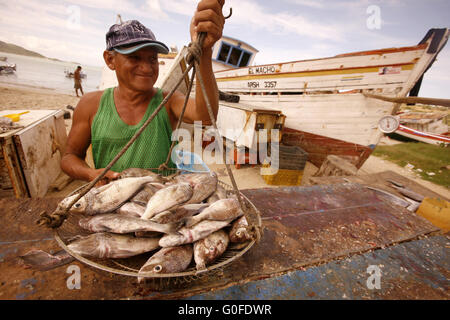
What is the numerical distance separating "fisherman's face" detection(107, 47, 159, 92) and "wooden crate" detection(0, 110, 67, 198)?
2.45 m

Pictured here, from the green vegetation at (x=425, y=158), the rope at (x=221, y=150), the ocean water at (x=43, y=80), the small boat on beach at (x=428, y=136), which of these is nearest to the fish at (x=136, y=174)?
the rope at (x=221, y=150)

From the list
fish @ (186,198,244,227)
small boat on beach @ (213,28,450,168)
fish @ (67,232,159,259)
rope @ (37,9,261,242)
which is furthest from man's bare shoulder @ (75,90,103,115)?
small boat on beach @ (213,28,450,168)

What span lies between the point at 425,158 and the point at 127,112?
16.1 meters

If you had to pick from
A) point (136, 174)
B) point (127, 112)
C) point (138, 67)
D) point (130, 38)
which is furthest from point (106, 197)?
point (130, 38)

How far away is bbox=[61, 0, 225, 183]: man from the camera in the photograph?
198cm

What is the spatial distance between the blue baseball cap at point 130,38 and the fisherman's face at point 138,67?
0.08 m

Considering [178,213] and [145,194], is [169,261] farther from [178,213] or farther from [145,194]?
[145,194]

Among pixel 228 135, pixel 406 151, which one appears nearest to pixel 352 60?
pixel 228 135

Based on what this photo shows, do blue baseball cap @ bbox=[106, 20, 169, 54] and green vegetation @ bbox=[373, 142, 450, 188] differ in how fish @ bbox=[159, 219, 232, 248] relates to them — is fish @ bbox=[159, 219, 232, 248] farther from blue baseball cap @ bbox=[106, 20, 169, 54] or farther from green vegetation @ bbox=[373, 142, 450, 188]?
green vegetation @ bbox=[373, 142, 450, 188]

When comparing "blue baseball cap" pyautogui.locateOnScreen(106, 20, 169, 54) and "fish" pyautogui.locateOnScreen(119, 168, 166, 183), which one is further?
"blue baseball cap" pyautogui.locateOnScreen(106, 20, 169, 54)

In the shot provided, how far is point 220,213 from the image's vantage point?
1.44 meters

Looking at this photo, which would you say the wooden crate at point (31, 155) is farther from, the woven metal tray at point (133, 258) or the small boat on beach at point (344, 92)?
the small boat on beach at point (344, 92)
